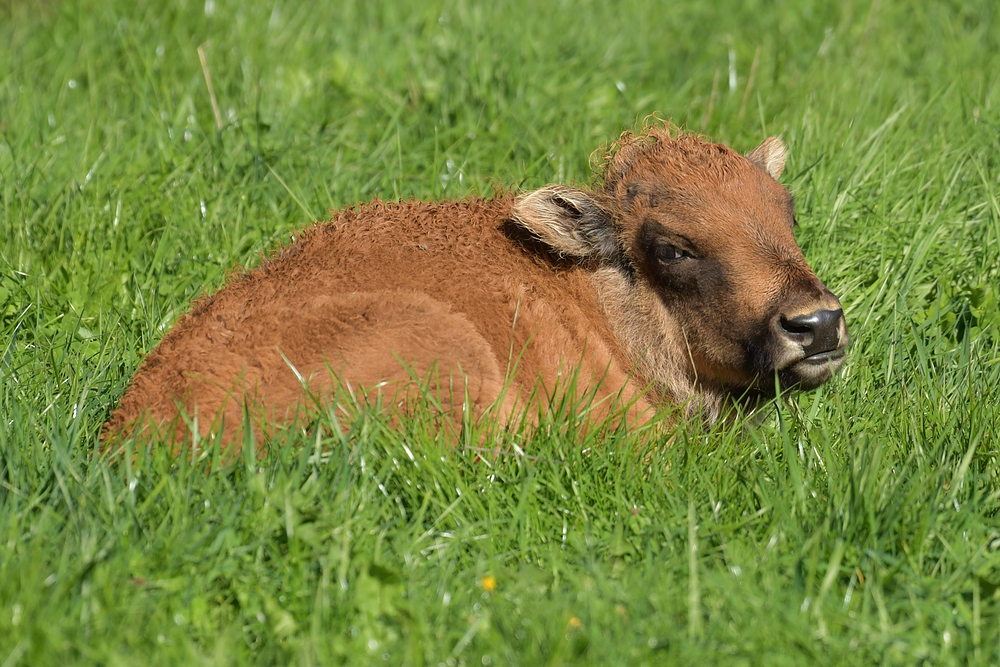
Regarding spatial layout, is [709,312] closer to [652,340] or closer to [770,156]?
[652,340]

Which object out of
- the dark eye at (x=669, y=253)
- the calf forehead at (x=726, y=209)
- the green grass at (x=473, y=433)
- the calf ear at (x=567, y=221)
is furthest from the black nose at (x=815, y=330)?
the calf ear at (x=567, y=221)

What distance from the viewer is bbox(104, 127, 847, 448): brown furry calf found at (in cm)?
477

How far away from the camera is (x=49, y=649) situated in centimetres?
345

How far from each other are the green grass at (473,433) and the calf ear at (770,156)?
27.9 inches

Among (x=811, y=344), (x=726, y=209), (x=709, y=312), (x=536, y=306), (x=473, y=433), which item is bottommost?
(x=473, y=433)

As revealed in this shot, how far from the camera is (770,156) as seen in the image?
19.9 ft

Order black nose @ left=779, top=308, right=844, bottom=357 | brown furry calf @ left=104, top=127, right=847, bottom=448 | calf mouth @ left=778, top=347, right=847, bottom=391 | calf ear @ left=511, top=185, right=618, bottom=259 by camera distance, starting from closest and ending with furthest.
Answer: brown furry calf @ left=104, top=127, right=847, bottom=448, black nose @ left=779, top=308, right=844, bottom=357, calf mouth @ left=778, top=347, right=847, bottom=391, calf ear @ left=511, top=185, right=618, bottom=259

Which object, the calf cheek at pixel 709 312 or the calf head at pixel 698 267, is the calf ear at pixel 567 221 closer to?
the calf head at pixel 698 267

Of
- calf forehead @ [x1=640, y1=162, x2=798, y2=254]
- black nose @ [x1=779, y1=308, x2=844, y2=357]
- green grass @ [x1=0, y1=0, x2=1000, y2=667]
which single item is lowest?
green grass @ [x1=0, y1=0, x2=1000, y2=667]

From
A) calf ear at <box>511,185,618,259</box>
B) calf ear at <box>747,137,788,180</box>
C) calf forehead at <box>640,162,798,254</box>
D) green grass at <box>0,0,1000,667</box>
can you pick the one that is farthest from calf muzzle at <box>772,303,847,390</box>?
calf ear at <box>747,137,788,180</box>

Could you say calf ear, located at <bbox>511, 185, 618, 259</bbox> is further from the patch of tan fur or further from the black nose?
the black nose

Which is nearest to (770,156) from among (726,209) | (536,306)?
(726,209)

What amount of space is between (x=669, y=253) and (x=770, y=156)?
104cm

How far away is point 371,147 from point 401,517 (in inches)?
157
